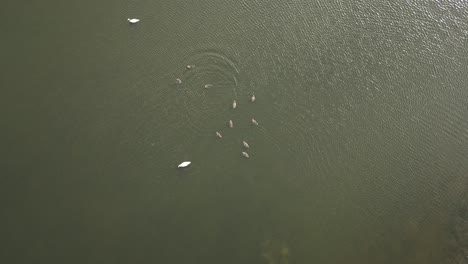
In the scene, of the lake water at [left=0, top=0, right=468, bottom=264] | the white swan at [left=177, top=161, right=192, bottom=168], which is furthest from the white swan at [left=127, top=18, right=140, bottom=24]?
the white swan at [left=177, top=161, right=192, bottom=168]

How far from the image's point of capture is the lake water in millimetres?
3688

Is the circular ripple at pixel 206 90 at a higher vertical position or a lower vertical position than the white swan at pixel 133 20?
lower

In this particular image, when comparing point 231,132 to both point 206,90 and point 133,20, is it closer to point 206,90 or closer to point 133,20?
point 206,90

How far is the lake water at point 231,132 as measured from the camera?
145 inches

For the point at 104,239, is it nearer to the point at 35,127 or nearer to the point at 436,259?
the point at 35,127

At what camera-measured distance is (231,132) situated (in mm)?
3801

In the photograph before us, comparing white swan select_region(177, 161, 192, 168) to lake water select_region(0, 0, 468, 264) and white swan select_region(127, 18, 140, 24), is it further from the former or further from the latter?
white swan select_region(127, 18, 140, 24)

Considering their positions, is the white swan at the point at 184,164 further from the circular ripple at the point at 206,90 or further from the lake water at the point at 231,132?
the circular ripple at the point at 206,90

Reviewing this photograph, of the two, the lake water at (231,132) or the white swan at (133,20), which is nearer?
the lake water at (231,132)

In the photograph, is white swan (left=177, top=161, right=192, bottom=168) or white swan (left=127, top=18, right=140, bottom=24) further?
white swan (left=127, top=18, right=140, bottom=24)

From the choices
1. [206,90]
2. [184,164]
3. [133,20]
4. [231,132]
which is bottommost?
[184,164]

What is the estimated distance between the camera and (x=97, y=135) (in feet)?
12.4

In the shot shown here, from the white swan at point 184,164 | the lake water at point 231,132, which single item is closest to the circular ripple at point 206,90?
the lake water at point 231,132

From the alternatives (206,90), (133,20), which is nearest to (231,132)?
(206,90)
